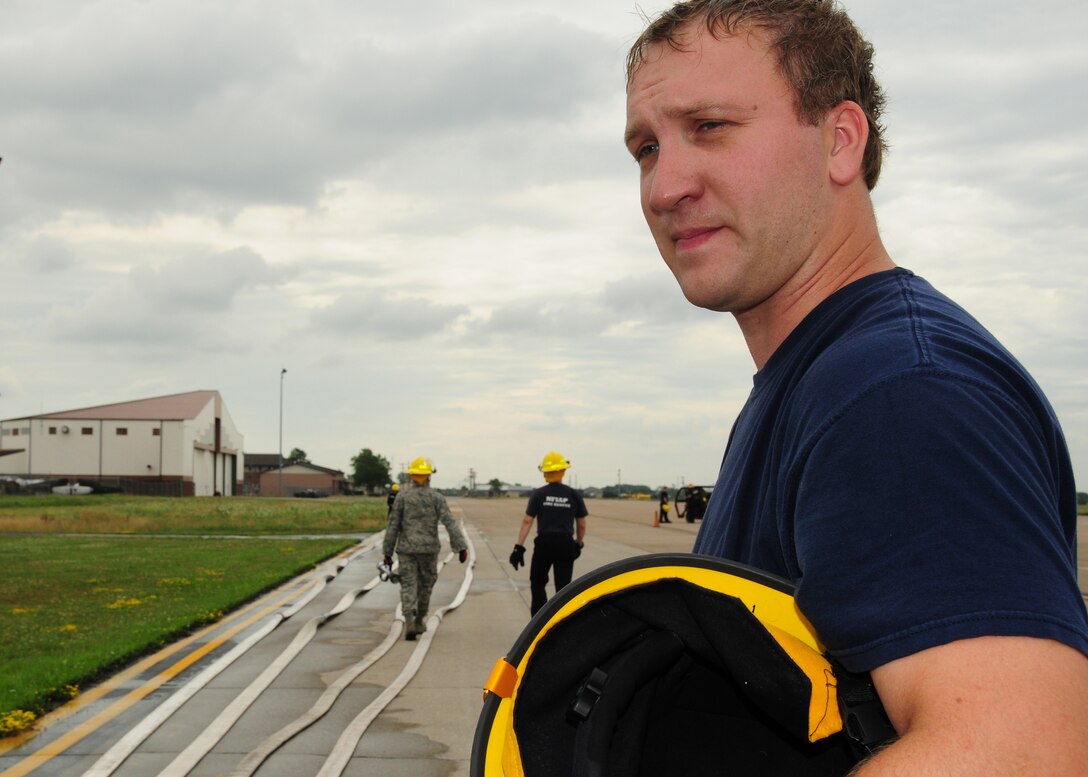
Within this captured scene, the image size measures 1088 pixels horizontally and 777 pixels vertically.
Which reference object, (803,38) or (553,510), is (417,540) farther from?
(803,38)

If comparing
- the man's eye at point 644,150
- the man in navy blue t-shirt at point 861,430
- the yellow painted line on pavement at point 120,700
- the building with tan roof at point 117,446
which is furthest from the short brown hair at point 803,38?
the building with tan roof at point 117,446

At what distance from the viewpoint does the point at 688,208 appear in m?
1.54

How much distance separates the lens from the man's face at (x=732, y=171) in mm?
1472

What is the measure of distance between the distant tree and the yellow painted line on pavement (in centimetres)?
17190

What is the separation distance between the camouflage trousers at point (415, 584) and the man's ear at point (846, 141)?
12.4 m

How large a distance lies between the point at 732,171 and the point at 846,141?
195 millimetres

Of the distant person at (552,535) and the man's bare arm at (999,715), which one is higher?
the man's bare arm at (999,715)

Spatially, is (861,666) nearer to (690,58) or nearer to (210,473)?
(690,58)

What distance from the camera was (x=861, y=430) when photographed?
1.01 meters

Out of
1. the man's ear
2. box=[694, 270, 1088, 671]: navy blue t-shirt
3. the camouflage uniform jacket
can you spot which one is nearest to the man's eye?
the man's ear

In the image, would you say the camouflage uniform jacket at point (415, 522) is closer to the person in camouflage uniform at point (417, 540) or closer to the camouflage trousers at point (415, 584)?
the person in camouflage uniform at point (417, 540)

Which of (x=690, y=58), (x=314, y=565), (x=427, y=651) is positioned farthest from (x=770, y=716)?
(x=314, y=565)

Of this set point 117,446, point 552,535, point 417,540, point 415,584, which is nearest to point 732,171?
point 552,535

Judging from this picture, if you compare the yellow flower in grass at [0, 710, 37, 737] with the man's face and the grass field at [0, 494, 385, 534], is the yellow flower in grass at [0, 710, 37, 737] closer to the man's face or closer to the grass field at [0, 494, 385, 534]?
the man's face
